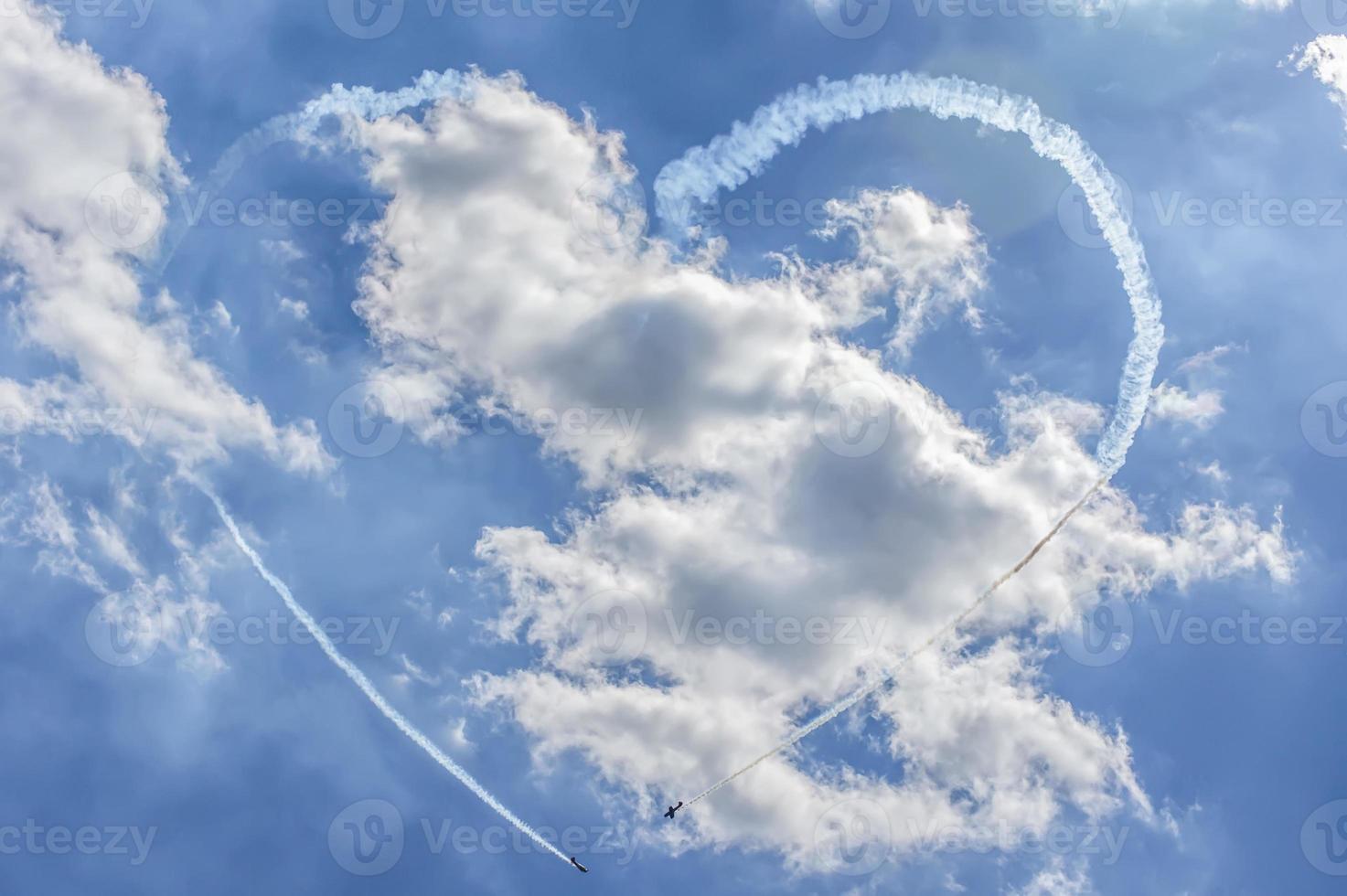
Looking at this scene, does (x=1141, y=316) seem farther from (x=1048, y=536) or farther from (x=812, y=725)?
(x=812, y=725)

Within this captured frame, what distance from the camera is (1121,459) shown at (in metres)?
90.5

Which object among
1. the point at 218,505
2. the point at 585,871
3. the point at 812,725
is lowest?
the point at 585,871

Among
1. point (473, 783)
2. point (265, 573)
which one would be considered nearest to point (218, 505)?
point (265, 573)

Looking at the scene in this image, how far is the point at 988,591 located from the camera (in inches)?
3910

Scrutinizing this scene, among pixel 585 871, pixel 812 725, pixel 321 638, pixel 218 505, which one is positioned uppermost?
pixel 218 505

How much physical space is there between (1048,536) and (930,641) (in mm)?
Result: 13223

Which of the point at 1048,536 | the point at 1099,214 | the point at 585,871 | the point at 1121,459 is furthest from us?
the point at 585,871

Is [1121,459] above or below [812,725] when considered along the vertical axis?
above

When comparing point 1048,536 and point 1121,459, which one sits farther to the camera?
point 1048,536

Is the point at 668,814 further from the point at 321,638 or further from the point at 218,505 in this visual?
the point at 218,505

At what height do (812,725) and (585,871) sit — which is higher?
(812,725)

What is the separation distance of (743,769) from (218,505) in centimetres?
5442

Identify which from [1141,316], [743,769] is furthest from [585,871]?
[1141,316]

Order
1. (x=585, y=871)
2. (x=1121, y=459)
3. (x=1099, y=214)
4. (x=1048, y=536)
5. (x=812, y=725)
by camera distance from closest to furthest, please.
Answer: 1. (x=1099, y=214)
2. (x=1121, y=459)
3. (x=1048, y=536)
4. (x=812, y=725)
5. (x=585, y=871)
